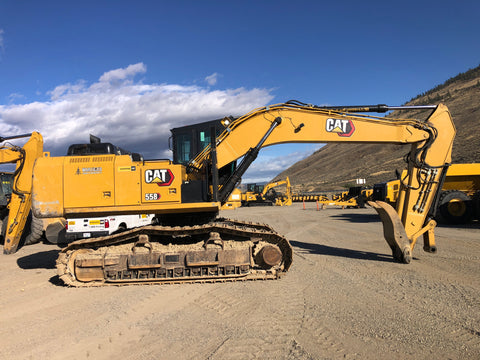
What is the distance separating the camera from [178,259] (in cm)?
612

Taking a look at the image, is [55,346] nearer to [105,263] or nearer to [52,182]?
[105,263]

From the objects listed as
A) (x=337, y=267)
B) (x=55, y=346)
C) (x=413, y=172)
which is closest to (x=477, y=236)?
(x=413, y=172)

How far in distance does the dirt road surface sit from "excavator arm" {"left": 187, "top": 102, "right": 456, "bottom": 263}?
3.14ft

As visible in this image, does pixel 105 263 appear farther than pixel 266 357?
Yes

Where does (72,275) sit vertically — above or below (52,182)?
below

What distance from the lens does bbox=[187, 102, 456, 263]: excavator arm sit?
23.8ft

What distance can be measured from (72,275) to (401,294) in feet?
18.4

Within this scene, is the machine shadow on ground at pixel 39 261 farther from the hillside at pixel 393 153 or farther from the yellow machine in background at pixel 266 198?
the hillside at pixel 393 153

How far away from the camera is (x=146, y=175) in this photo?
6492mm

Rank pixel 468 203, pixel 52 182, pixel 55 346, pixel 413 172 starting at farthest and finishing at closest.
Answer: pixel 468 203, pixel 413 172, pixel 52 182, pixel 55 346

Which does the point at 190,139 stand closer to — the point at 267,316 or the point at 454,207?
the point at 267,316

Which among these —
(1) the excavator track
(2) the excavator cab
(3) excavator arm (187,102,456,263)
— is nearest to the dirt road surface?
(1) the excavator track

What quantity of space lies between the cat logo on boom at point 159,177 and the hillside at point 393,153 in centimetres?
3436

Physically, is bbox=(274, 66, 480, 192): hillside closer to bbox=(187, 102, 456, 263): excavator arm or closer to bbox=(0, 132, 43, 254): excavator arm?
bbox=(187, 102, 456, 263): excavator arm
